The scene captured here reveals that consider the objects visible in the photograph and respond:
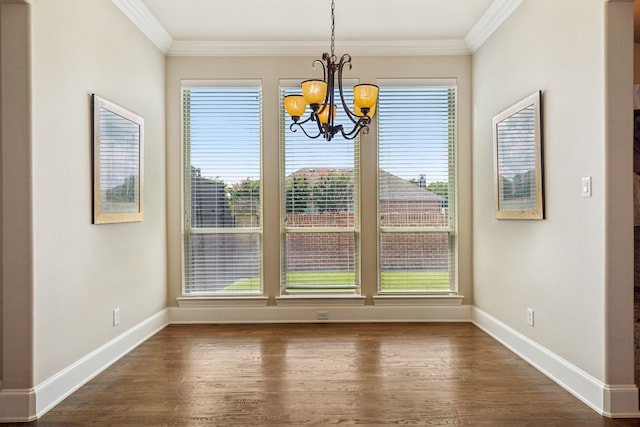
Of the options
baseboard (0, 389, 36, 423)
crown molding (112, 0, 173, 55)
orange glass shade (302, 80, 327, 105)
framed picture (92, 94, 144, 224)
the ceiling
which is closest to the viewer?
baseboard (0, 389, 36, 423)

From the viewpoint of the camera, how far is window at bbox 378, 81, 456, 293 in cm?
461

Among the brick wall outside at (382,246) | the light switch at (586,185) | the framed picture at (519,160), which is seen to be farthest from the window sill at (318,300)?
the light switch at (586,185)

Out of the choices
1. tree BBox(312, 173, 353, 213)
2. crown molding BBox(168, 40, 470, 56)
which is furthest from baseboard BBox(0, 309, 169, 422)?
crown molding BBox(168, 40, 470, 56)

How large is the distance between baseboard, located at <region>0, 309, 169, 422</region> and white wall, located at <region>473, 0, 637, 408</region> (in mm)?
3276

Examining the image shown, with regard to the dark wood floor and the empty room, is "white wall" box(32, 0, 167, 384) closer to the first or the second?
the empty room

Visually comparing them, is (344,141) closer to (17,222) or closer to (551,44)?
(551,44)

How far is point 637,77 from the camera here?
270 cm

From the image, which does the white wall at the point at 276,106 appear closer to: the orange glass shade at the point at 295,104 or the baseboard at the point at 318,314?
the baseboard at the point at 318,314

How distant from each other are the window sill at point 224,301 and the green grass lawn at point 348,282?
9cm

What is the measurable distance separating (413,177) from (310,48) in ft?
5.75

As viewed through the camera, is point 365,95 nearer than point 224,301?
Yes

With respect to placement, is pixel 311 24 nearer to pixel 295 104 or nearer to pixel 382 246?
pixel 295 104

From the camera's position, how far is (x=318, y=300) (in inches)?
180

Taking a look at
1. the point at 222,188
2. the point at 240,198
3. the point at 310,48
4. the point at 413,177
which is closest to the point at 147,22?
the point at 310,48
